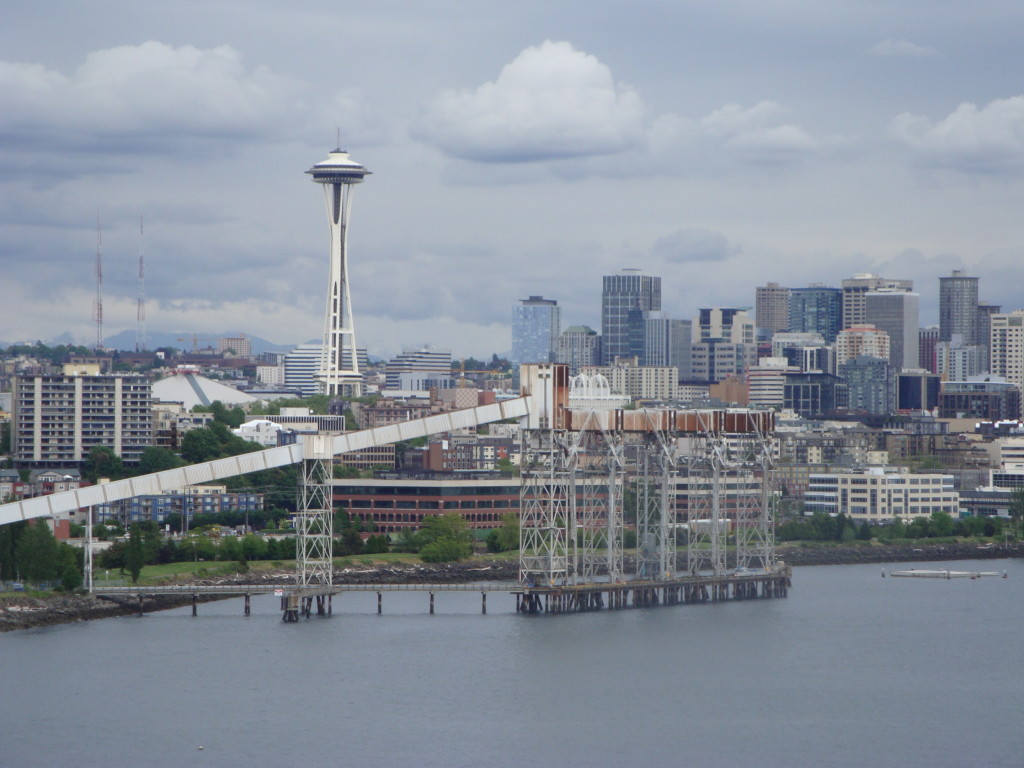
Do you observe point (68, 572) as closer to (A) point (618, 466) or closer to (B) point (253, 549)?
(B) point (253, 549)

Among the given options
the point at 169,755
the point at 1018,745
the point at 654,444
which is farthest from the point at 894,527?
the point at 169,755

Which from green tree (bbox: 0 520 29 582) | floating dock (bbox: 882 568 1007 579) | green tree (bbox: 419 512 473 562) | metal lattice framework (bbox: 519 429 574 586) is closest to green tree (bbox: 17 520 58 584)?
green tree (bbox: 0 520 29 582)

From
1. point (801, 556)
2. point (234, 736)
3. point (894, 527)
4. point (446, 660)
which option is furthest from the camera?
point (894, 527)

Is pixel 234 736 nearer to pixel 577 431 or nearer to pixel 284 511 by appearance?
pixel 577 431

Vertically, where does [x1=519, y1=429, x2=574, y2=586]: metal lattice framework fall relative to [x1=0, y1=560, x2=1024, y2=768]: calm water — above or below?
above

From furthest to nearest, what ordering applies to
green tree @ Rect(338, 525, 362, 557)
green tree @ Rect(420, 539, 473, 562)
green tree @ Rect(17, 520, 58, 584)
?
green tree @ Rect(420, 539, 473, 562)
green tree @ Rect(338, 525, 362, 557)
green tree @ Rect(17, 520, 58, 584)

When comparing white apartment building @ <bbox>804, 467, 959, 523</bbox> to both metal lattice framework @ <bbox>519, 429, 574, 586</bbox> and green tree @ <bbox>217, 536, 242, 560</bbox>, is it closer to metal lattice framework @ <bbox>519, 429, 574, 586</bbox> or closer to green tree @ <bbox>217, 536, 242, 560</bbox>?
green tree @ <bbox>217, 536, 242, 560</bbox>
